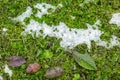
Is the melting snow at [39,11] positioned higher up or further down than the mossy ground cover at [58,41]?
higher up

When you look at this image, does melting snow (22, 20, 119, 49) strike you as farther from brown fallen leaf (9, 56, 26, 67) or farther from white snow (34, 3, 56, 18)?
brown fallen leaf (9, 56, 26, 67)

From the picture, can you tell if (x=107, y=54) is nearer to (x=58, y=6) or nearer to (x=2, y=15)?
(x=58, y=6)

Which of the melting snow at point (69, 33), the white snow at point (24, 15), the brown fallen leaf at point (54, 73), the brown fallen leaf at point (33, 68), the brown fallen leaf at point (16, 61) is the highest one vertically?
the white snow at point (24, 15)

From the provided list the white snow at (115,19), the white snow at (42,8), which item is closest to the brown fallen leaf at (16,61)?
the white snow at (42,8)

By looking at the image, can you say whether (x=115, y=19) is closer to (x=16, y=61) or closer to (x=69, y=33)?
(x=69, y=33)

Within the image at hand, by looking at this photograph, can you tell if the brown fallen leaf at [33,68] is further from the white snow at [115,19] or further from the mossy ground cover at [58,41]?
the white snow at [115,19]

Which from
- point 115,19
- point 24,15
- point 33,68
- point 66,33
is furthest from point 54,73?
point 115,19

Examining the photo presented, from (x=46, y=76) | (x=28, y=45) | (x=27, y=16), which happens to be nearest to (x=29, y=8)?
(x=27, y=16)
